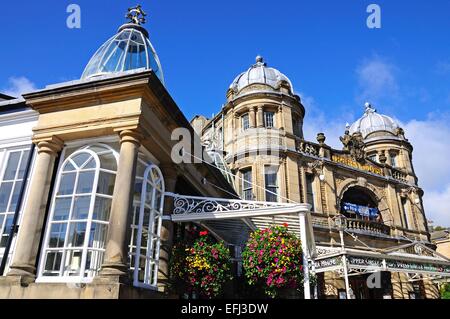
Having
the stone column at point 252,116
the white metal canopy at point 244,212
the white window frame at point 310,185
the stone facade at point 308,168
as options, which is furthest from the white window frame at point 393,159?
the white metal canopy at point 244,212

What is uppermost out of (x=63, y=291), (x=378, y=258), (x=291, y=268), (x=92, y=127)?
(x=92, y=127)

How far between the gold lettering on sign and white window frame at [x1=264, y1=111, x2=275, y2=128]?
4.68 meters

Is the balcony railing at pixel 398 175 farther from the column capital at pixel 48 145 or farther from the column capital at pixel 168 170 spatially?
the column capital at pixel 48 145

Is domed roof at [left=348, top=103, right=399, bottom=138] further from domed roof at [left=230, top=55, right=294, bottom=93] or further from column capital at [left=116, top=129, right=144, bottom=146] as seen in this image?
column capital at [left=116, top=129, right=144, bottom=146]

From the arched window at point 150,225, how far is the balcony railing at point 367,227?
15921 millimetres

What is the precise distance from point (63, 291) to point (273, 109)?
17.7 meters

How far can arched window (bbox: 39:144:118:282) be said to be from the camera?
6840mm

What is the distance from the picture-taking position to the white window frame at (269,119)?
70.7 feet

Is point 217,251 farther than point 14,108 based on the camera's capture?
No

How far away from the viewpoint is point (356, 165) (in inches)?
937

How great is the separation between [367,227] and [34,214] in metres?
20.0
